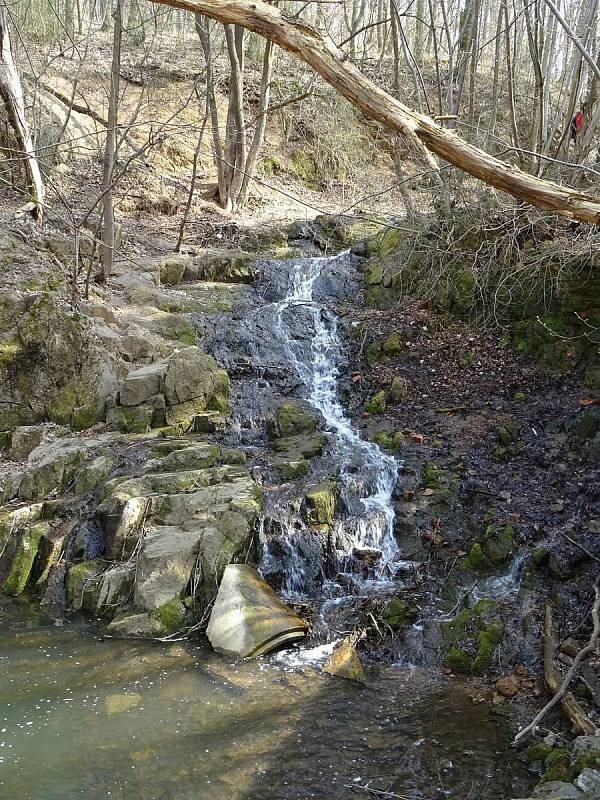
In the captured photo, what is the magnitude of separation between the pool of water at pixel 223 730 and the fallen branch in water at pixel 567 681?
460 mm

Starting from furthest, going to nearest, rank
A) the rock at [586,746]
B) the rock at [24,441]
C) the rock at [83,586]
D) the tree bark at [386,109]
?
the rock at [24,441]
the rock at [83,586]
the rock at [586,746]
the tree bark at [386,109]

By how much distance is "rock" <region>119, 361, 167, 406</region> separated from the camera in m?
9.27

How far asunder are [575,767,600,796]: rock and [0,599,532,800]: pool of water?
74 cm

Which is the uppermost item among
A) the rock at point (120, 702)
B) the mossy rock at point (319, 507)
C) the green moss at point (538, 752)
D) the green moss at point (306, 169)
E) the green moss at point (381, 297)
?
the green moss at point (306, 169)

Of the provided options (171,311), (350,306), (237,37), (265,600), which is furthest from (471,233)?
(237,37)

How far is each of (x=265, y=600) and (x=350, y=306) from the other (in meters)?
7.45

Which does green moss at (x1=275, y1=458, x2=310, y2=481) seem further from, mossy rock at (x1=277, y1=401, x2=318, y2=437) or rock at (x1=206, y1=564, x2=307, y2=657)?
rock at (x1=206, y1=564, x2=307, y2=657)

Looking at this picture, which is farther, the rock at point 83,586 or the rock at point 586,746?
the rock at point 83,586

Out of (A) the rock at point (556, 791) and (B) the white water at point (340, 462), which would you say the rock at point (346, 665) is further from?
(A) the rock at point (556, 791)

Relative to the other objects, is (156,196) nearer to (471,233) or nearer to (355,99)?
(471,233)

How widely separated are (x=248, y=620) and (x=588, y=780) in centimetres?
331

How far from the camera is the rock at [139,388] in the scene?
9.27m

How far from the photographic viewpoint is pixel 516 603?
6.43 meters

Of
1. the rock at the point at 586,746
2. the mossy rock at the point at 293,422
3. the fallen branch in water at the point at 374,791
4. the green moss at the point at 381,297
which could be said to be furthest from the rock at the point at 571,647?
the green moss at the point at 381,297
